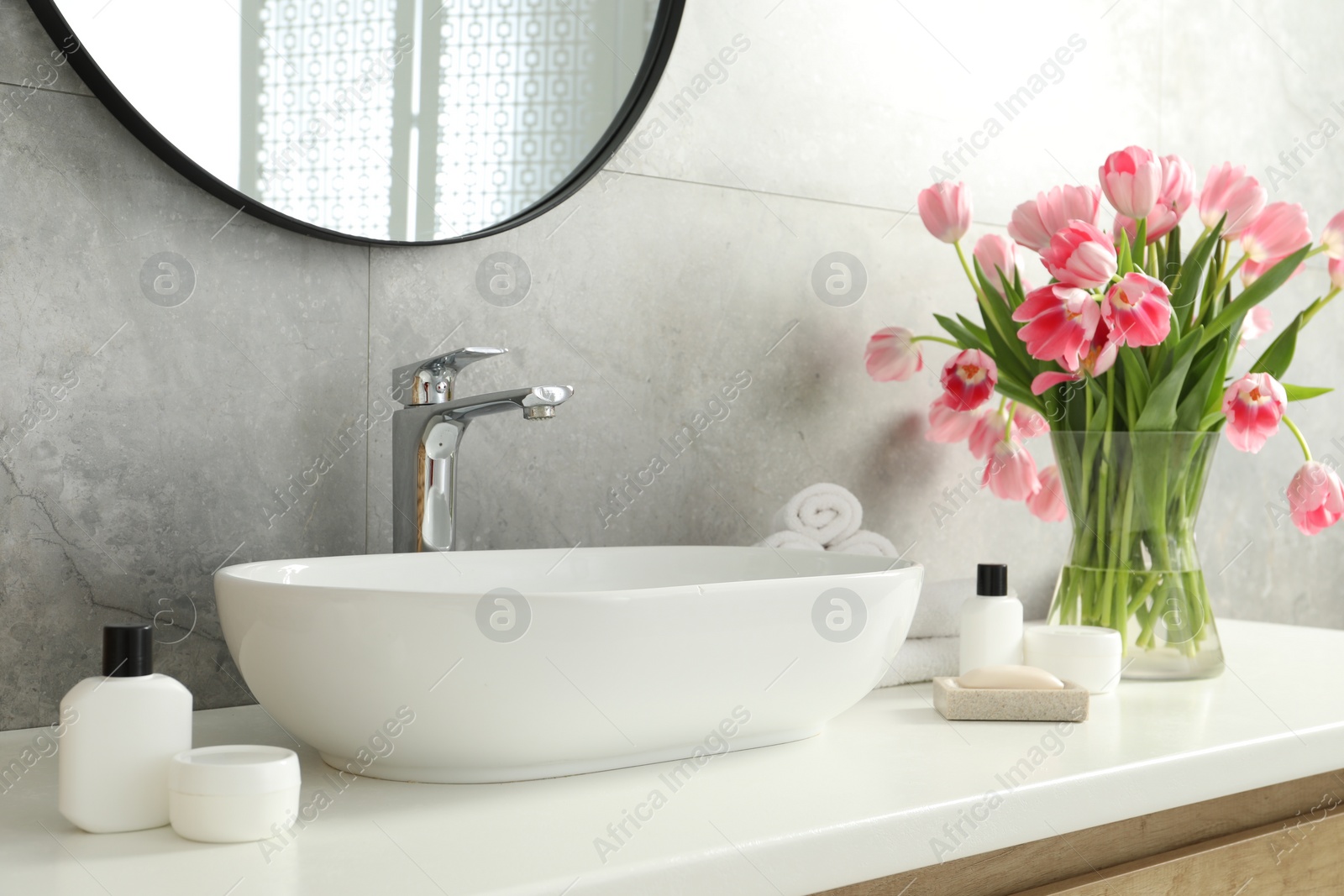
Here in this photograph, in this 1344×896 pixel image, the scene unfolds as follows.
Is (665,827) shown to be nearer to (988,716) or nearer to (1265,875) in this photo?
(988,716)

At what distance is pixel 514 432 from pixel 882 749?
18.2 inches

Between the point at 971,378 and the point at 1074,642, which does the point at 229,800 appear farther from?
the point at 971,378

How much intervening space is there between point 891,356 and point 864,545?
0.24 metres

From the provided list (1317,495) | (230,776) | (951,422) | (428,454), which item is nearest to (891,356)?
(951,422)

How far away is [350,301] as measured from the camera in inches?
37.9

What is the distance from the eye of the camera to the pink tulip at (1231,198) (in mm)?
1038

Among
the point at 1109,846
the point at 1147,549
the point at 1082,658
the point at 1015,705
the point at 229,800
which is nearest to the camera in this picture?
the point at 229,800

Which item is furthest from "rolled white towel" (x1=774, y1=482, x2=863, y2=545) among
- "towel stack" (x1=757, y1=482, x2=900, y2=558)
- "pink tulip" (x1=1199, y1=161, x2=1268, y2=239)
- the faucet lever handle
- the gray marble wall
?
"pink tulip" (x1=1199, y1=161, x2=1268, y2=239)

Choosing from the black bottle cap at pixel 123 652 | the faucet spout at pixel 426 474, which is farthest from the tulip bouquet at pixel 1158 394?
the black bottle cap at pixel 123 652

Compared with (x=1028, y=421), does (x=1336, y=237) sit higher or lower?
higher

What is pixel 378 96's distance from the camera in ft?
3.20

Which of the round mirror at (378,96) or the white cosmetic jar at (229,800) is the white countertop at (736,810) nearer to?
the white cosmetic jar at (229,800)

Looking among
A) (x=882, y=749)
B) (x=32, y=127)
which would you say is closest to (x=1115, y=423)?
(x=882, y=749)

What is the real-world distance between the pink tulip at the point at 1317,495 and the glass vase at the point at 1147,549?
0.09 metres
